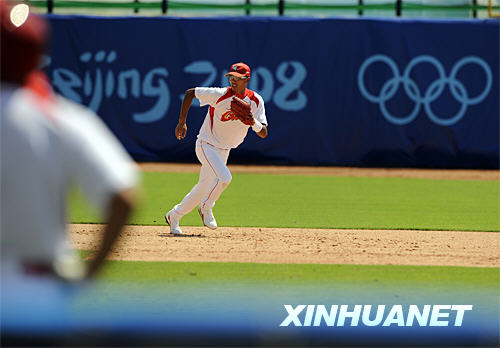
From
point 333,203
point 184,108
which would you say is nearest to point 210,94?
point 184,108

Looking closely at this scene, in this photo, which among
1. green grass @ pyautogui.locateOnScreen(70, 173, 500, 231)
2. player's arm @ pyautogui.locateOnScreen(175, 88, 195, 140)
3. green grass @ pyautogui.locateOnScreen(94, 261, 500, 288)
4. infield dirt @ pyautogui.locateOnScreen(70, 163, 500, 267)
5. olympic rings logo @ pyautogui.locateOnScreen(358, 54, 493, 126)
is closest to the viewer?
green grass @ pyautogui.locateOnScreen(94, 261, 500, 288)

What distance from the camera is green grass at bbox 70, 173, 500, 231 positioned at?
12336mm

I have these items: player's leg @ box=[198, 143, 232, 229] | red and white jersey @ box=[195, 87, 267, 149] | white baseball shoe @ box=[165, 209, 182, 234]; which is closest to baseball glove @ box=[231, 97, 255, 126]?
→ red and white jersey @ box=[195, 87, 267, 149]

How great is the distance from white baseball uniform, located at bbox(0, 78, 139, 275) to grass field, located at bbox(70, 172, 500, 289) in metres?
0.25

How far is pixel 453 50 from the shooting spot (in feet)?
72.6

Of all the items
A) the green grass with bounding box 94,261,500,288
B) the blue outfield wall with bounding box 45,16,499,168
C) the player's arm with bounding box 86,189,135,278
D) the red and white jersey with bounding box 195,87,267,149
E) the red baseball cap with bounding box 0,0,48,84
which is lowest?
the player's arm with bounding box 86,189,135,278

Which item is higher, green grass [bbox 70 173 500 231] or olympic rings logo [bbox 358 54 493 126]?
olympic rings logo [bbox 358 54 493 126]

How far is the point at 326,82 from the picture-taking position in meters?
22.3

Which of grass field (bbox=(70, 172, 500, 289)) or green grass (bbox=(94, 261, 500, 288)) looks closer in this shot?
green grass (bbox=(94, 261, 500, 288))

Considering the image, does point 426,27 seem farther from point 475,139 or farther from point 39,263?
point 39,263

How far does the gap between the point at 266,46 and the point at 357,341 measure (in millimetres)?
17330

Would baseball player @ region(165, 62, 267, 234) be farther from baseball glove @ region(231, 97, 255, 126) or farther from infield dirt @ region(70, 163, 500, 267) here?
infield dirt @ region(70, 163, 500, 267)

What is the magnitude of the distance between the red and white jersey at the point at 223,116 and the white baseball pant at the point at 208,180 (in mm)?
135

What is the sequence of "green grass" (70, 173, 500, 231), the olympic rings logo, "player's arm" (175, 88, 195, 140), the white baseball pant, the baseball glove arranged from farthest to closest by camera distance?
1. the olympic rings logo
2. "green grass" (70, 173, 500, 231)
3. "player's arm" (175, 88, 195, 140)
4. the white baseball pant
5. the baseball glove
